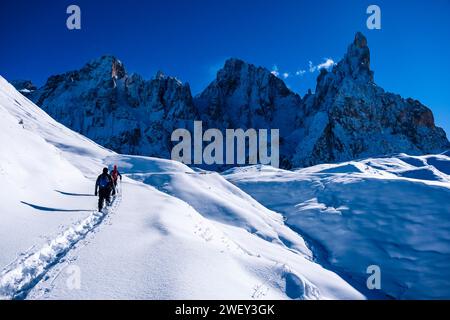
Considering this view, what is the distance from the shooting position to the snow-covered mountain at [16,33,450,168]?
13850 centimetres

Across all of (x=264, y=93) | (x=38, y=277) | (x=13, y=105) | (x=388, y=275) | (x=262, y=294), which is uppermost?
(x=264, y=93)

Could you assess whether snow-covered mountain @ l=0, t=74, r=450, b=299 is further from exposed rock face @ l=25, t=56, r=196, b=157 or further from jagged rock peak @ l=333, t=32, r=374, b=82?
jagged rock peak @ l=333, t=32, r=374, b=82

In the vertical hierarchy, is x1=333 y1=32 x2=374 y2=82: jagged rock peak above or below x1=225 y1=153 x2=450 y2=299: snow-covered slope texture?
above

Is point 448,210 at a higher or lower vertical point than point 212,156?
lower

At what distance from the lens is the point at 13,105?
137 ft

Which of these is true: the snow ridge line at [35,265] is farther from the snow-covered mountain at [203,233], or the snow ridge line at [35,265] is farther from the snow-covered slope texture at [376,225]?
the snow-covered slope texture at [376,225]

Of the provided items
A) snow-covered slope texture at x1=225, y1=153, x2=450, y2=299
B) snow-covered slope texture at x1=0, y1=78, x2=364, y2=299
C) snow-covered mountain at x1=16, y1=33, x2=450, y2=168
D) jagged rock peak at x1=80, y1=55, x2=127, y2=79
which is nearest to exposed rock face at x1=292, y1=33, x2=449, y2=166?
snow-covered mountain at x1=16, y1=33, x2=450, y2=168

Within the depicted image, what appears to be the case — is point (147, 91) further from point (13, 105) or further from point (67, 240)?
point (67, 240)

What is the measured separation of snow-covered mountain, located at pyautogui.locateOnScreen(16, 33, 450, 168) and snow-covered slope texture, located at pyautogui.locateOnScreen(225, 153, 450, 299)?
101121 millimetres

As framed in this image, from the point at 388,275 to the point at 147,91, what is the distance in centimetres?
14960

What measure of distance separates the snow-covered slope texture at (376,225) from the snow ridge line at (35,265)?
554 inches

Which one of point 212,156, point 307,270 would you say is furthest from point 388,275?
point 212,156

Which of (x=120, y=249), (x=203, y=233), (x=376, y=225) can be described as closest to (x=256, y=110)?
(x=376, y=225)

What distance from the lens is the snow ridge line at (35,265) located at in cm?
700
